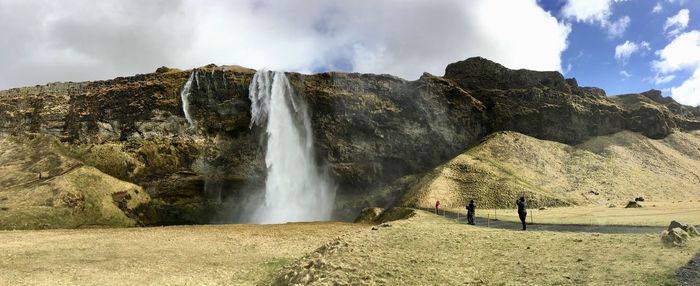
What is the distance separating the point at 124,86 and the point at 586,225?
63568 millimetres

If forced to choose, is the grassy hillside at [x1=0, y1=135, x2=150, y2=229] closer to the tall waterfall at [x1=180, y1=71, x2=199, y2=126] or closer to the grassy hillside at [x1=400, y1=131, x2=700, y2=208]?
the tall waterfall at [x1=180, y1=71, x2=199, y2=126]

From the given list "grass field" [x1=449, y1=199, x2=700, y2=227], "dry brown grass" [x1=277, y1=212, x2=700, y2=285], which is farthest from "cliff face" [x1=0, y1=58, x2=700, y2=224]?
"dry brown grass" [x1=277, y1=212, x2=700, y2=285]

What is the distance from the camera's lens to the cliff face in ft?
208

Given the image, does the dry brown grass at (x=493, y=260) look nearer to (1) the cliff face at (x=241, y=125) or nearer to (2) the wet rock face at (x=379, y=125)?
(1) the cliff face at (x=241, y=125)

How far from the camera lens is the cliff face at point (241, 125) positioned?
63.5 m

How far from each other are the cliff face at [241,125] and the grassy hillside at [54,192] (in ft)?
8.17

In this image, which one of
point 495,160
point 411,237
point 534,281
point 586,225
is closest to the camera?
point 534,281

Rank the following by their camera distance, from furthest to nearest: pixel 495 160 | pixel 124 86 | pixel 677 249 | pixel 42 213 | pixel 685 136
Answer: pixel 685 136, pixel 124 86, pixel 495 160, pixel 42 213, pixel 677 249

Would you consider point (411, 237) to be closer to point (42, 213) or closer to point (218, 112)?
point (42, 213)

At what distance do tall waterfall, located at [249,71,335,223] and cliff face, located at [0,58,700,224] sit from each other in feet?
4.65

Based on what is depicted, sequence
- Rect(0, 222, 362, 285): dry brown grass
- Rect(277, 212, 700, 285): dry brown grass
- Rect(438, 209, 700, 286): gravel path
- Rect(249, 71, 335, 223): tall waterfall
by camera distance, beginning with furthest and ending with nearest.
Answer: Rect(249, 71, 335, 223): tall waterfall, Rect(0, 222, 362, 285): dry brown grass, Rect(277, 212, 700, 285): dry brown grass, Rect(438, 209, 700, 286): gravel path

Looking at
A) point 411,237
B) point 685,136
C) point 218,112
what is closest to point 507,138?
point 685,136

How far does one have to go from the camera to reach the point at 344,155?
6912cm

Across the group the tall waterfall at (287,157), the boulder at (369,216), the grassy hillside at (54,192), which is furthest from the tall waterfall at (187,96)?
the boulder at (369,216)
